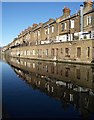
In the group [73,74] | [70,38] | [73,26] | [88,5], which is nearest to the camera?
[73,74]

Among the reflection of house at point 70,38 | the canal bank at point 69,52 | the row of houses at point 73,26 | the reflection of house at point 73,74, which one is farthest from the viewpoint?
the row of houses at point 73,26

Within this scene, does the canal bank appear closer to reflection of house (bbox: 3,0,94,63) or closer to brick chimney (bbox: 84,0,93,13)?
reflection of house (bbox: 3,0,94,63)

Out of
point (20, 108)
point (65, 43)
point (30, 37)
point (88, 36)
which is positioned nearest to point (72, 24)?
point (65, 43)

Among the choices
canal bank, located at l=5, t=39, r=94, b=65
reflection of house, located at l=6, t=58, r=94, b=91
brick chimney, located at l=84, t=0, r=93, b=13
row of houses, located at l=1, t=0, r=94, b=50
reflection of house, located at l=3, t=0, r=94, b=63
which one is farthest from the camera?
brick chimney, located at l=84, t=0, r=93, b=13

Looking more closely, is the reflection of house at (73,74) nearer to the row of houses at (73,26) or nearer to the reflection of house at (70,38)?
the reflection of house at (70,38)

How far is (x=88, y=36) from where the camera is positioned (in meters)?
30.8

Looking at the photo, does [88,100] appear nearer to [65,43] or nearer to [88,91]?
[88,91]

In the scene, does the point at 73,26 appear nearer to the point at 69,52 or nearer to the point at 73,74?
the point at 69,52

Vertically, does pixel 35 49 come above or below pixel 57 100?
above

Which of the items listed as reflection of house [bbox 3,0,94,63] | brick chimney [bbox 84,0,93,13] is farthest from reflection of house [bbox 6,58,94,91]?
brick chimney [bbox 84,0,93,13]

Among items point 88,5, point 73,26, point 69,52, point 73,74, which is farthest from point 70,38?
point 73,74

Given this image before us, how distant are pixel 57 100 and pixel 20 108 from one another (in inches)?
78.5

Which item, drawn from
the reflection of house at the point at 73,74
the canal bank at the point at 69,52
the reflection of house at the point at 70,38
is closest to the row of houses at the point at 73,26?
the reflection of house at the point at 70,38

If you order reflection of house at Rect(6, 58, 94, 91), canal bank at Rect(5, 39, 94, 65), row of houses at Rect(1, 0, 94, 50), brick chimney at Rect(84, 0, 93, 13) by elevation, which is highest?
brick chimney at Rect(84, 0, 93, 13)
